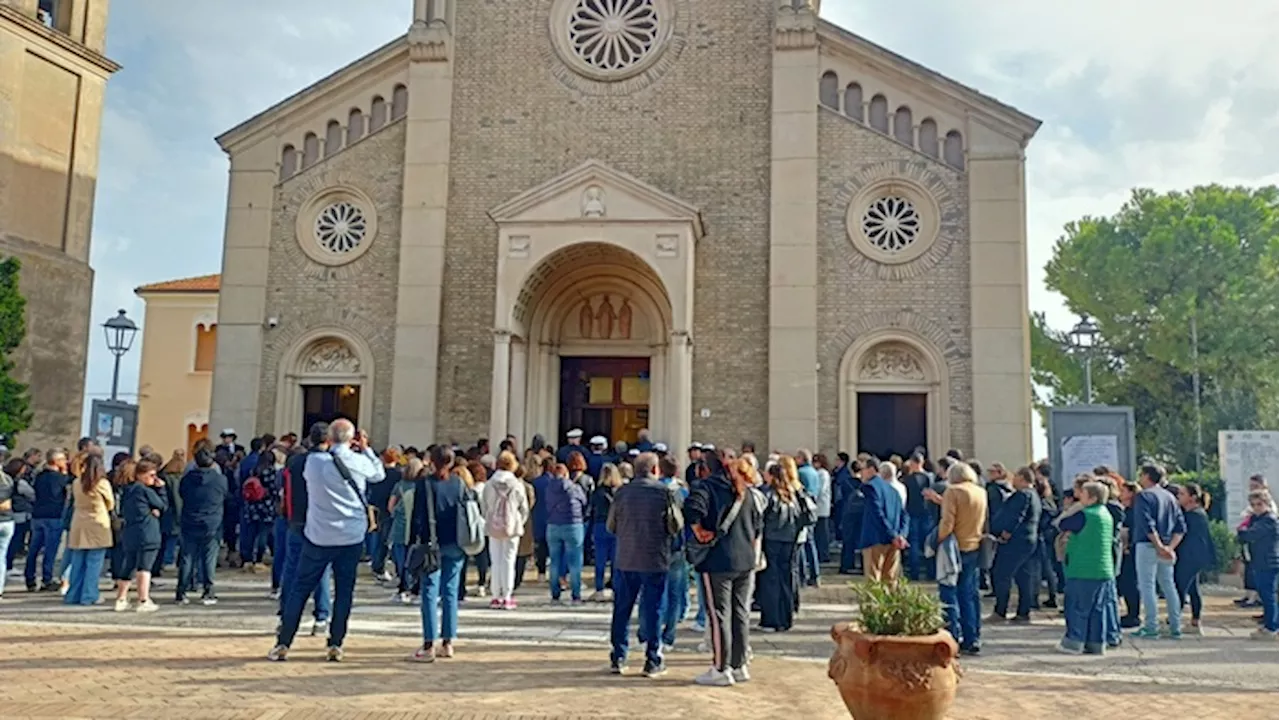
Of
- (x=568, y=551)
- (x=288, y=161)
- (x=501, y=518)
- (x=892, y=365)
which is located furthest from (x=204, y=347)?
(x=501, y=518)

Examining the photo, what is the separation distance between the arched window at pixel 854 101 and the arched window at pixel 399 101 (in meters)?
9.37

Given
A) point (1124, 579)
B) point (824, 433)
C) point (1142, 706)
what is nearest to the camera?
point (1142, 706)

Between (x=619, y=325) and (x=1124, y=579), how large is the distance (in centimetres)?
1168

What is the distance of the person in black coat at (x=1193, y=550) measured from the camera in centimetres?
1112

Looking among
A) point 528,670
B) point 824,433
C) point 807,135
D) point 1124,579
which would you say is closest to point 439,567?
point 528,670

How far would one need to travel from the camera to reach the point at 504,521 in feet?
36.3

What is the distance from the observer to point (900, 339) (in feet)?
61.2

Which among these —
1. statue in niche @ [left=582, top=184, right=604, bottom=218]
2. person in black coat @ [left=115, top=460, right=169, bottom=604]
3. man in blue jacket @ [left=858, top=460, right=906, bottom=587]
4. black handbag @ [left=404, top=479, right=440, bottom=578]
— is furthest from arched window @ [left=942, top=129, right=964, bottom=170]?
person in black coat @ [left=115, top=460, right=169, bottom=604]

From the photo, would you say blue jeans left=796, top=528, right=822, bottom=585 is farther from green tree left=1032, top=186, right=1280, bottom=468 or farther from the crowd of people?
green tree left=1032, top=186, right=1280, bottom=468

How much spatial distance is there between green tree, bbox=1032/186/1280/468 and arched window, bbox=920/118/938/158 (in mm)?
17073

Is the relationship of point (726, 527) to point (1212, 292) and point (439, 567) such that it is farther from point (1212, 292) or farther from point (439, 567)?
point (1212, 292)

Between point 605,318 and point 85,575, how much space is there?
11658 millimetres

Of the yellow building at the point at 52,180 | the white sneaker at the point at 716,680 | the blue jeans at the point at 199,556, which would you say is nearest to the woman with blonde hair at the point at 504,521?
the blue jeans at the point at 199,556

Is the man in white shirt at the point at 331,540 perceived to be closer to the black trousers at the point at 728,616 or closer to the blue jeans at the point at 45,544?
the black trousers at the point at 728,616
